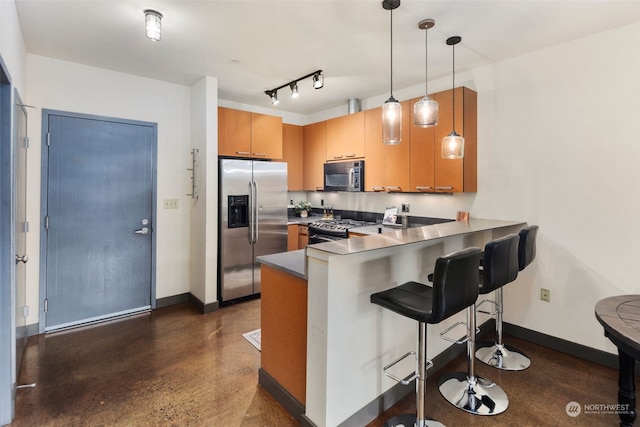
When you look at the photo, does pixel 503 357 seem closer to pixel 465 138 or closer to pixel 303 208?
pixel 465 138

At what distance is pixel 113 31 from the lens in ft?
8.32

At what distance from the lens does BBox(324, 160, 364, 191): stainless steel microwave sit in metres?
4.16

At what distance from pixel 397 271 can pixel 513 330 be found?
1866mm

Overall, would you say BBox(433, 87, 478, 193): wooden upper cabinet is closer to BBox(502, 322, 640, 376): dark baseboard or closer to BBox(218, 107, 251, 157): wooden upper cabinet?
A: BBox(502, 322, 640, 376): dark baseboard

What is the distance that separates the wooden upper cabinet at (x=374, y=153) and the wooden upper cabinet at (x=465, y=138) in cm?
A: 71

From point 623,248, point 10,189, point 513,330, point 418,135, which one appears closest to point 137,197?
point 10,189

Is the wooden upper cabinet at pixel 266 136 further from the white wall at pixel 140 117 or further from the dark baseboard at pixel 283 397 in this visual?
the dark baseboard at pixel 283 397

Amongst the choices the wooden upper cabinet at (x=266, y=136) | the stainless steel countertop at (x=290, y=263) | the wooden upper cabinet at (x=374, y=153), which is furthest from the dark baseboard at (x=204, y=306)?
the wooden upper cabinet at (x=374, y=153)

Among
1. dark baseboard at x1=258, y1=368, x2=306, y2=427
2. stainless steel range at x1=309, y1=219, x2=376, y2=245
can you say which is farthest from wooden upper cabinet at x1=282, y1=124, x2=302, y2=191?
dark baseboard at x1=258, y1=368, x2=306, y2=427

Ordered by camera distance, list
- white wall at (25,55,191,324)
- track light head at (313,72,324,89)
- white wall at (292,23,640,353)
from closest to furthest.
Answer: white wall at (292,23,640,353)
white wall at (25,55,191,324)
track light head at (313,72,324,89)

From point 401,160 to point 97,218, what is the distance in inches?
135

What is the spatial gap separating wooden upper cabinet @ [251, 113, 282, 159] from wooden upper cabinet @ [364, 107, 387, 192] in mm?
1276
